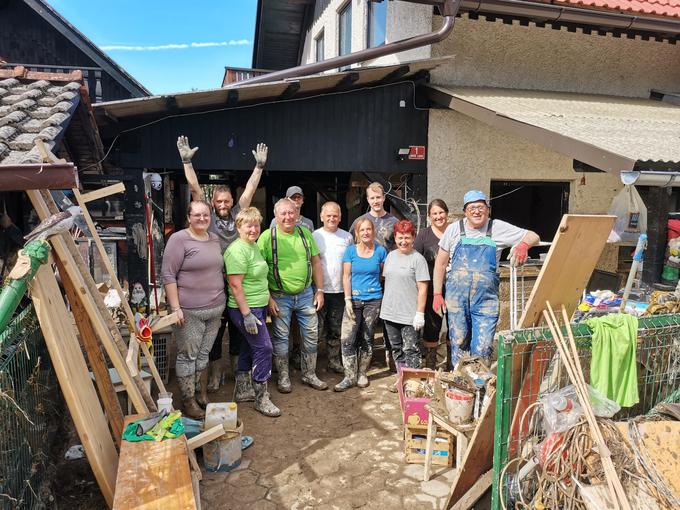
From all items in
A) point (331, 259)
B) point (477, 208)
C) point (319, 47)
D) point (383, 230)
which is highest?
point (319, 47)

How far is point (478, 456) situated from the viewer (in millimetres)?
2988

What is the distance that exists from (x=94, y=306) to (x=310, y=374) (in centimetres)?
249

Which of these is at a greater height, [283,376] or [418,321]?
[418,321]

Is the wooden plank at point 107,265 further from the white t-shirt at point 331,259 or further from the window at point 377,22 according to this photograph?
the window at point 377,22

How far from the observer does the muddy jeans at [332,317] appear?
523 cm

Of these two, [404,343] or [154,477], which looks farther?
[404,343]

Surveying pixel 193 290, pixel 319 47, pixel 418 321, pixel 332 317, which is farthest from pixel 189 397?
pixel 319 47

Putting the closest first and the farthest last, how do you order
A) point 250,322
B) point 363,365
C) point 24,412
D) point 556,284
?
1. point 24,412
2. point 556,284
3. point 250,322
4. point 363,365

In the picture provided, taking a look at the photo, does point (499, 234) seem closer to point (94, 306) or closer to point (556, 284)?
point (556, 284)

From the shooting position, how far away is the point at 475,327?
4.35 meters

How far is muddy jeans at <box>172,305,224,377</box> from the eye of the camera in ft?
13.5

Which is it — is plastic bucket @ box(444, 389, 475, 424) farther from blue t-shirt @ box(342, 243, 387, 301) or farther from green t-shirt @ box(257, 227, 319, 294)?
green t-shirt @ box(257, 227, 319, 294)

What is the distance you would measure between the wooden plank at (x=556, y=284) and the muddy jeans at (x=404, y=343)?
1.81 metres

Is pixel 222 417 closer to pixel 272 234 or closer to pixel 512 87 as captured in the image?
pixel 272 234
